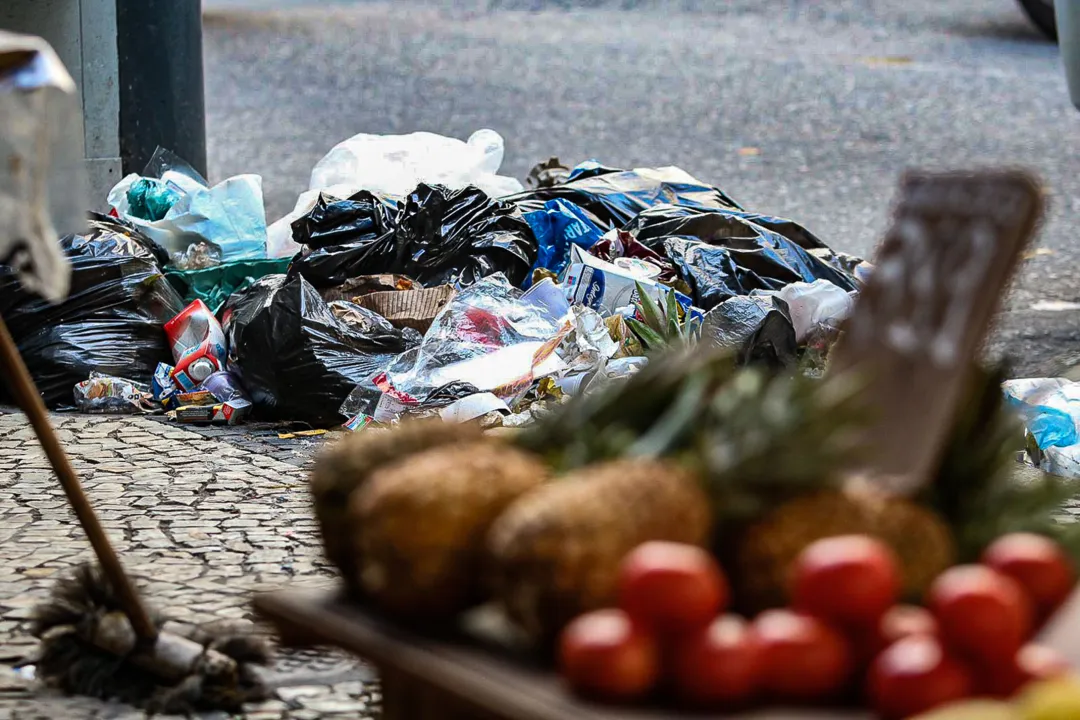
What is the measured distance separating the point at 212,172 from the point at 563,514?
8.00 meters

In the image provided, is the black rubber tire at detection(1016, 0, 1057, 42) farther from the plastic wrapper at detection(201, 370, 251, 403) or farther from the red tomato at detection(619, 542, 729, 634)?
→ the red tomato at detection(619, 542, 729, 634)

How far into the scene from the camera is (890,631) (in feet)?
5.08

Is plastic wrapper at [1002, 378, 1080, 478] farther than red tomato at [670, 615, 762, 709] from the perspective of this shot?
Yes

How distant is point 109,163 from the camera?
23.1ft

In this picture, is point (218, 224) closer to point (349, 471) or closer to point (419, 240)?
point (419, 240)

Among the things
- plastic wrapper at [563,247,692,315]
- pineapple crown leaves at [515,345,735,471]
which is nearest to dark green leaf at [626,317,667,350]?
plastic wrapper at [563,247,692,315]

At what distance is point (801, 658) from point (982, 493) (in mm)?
470

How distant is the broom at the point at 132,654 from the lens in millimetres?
2748

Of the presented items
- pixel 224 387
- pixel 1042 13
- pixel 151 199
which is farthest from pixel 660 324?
pixel 1042 13

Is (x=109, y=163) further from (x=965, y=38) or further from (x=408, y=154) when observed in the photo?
(x=965, y=38)

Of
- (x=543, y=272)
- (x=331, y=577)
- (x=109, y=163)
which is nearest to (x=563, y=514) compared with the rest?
(x=331, y=577)

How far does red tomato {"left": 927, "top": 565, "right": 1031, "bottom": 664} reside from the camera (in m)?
1.50

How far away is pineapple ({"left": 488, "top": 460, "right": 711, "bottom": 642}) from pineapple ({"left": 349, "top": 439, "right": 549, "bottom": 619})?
0.14 feet

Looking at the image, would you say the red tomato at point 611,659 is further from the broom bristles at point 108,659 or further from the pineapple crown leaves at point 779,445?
the broom bristles at point 108,659
